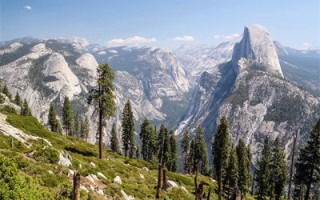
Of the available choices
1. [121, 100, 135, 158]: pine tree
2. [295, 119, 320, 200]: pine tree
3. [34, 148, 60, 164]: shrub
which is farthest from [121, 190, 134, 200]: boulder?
[121, 100, 135, 158]: pine tree

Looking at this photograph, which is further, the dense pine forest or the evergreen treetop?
the evergreen treetop

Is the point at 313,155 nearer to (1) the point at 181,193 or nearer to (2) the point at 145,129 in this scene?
(1) the point at 181,193

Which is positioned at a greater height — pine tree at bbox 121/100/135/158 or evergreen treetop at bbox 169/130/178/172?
pine tree at bbox 121/100/135/158

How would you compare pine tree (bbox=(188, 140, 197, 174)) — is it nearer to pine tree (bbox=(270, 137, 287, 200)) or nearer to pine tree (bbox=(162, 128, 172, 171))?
pine tree (bbox=(162, 128, 172, 171))

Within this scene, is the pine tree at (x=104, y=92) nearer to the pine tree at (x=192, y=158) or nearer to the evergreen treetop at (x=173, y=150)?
the pine tree at (x=192, y=158)

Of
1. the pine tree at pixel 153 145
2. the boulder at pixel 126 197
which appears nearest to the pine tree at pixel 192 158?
the pine tree at pixel 153 145

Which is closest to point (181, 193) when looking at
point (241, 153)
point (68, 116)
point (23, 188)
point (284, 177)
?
point (23, 188)

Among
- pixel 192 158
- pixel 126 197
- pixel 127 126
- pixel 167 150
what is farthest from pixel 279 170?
pixel 126 197

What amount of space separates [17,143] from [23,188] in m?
18.1

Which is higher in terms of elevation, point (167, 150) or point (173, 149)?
point (167, 150)

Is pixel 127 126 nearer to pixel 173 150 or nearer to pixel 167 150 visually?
pixel 167 150

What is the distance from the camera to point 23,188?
522 inches

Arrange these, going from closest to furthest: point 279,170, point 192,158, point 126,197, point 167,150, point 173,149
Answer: point 126,197 → point 279,170 → point 167,150 → point 192,158 → point 173,149

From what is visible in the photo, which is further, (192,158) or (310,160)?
(192,158)
